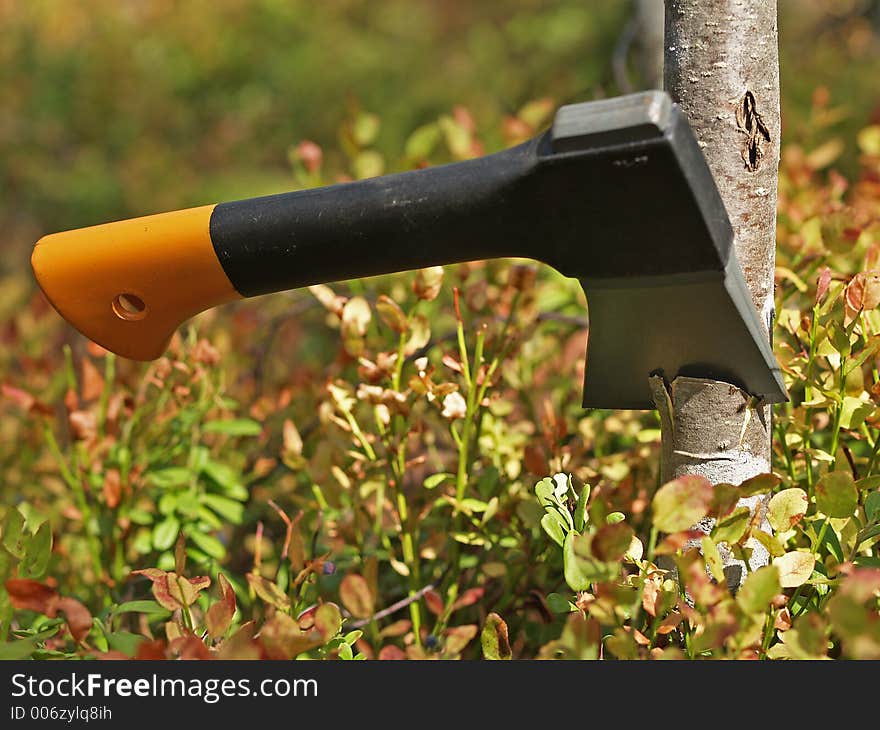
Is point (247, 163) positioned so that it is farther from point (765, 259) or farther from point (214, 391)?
point (765, 259)

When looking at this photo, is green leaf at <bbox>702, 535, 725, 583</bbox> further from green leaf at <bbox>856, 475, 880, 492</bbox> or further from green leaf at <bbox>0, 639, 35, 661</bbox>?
green leaf at <bbox>0, 639, 35, 661</bbox>

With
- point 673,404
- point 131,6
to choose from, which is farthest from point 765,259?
point 131,6

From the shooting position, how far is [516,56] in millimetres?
5168

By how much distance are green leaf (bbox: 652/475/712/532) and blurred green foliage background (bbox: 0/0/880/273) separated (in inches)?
144

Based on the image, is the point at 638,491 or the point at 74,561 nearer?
the point at 638,491

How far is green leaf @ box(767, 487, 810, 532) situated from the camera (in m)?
0.76

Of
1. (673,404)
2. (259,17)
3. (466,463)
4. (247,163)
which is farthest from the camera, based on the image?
(259,17)

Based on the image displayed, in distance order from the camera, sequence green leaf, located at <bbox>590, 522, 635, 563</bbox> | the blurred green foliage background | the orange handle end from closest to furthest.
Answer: green leaf, located at <bbox>590, 522, 635, 563</bbox>, the orange handle end, the blurred green foliage background

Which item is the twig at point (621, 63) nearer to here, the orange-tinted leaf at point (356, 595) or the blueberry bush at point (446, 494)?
the blueberry bush at point (446, 494)

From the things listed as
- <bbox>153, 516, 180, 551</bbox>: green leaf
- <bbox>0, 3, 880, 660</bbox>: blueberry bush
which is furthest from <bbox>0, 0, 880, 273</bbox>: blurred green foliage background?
<bbox>153, 516, 180, 551</bbox>: green leaf

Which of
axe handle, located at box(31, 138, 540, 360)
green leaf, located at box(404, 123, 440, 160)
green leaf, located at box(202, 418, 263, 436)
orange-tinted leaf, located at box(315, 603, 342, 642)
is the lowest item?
green leaf, located at box(202, 418, 263, 436)

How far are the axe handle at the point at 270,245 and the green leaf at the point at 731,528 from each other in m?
0.28

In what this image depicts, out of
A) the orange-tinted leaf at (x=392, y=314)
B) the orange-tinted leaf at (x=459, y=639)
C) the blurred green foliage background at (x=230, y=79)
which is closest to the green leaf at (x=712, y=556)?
the orange-tinted leaf at (x=459, y=639)

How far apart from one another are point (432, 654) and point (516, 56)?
15.6 feet
